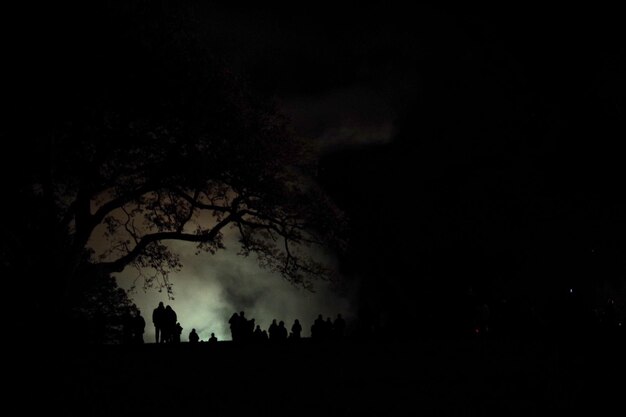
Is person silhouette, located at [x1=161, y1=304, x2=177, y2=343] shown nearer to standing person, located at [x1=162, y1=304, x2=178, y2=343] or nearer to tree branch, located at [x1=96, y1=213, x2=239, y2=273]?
standing person, located at [x1=162, y1=304, x2=178, y2=343]

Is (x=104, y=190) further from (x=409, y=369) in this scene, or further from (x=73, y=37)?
(x=409, y=369)

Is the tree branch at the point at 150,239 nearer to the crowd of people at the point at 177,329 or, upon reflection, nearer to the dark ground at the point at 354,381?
the crowd of people at the point at 177,329

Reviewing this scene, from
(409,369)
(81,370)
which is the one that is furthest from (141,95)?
(409,369)

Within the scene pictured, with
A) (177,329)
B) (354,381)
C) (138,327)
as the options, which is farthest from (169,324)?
(354,381)

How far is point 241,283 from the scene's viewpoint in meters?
47.7

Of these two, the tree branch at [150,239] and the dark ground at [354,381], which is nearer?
the dark ground at [354,381]

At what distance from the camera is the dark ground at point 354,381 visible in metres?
7.06

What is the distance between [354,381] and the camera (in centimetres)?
880

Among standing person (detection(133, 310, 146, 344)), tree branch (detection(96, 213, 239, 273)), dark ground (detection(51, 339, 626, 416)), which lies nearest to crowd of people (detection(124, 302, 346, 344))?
standing person (detection(133, 310, 146, 344))

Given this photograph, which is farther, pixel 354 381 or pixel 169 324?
pixel 169 324

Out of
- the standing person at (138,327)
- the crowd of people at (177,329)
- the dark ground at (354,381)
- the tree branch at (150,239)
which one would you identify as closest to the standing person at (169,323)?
the crowd of people at (177,329)

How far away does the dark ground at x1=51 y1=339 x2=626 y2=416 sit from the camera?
7059 mm

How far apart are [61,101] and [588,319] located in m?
15.9

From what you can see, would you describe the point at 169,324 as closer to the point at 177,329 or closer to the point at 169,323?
the point at 169,323
